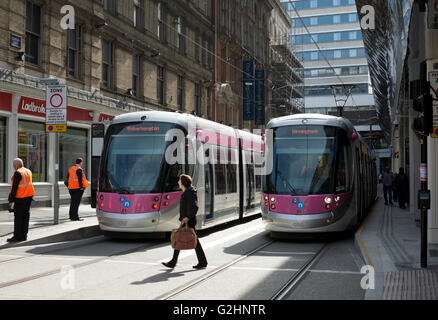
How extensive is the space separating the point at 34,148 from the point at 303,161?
36.2ft

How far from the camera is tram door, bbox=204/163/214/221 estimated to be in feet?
46.9

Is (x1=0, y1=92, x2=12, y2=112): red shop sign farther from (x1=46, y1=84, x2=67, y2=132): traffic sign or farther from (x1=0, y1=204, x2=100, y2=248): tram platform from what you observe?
(x1=46, y1=84, x2=67, y2=132): traffic sign

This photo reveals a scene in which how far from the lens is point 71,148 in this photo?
2292cm

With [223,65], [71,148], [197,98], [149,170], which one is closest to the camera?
[149,170]

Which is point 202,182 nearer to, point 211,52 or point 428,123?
point 428,123

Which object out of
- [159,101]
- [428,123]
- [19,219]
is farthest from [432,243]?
[159,101]

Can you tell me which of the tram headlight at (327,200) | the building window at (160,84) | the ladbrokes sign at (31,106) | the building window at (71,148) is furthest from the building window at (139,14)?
the tram headlight at (327,200)

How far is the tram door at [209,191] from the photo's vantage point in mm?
14305

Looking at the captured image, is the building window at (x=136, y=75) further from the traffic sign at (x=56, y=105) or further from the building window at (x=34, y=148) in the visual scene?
the traffic sign at (x=56, y=105)

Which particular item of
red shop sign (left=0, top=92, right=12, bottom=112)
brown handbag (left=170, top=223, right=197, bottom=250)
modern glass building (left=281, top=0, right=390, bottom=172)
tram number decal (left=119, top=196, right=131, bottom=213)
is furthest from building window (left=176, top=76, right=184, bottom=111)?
modern glass building (left=281, top=0, right=390, bottom=172)

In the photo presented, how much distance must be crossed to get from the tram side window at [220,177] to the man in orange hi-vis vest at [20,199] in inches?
191

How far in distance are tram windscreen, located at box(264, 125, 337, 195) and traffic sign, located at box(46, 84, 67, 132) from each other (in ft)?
17.2

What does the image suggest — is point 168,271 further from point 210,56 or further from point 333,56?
point 333,56
